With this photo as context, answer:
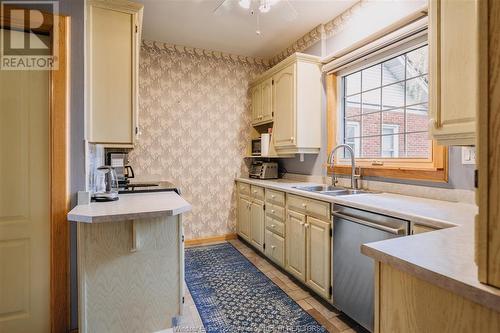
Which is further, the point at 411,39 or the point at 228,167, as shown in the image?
the point at 228,167

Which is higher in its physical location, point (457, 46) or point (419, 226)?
point (457, 46)

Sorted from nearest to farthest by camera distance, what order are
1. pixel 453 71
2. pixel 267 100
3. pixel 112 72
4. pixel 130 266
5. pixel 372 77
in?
1. pixel 453 71
2. pixel 130 266
3. pixel 112 72
4. pixel 372 77
5. pixel 267 100

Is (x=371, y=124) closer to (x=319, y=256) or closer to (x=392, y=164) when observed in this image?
(x=392, y=164)

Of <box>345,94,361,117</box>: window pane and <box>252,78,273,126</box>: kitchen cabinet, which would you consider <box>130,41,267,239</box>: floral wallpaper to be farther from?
<box>345,94,361,117</box>: window pane

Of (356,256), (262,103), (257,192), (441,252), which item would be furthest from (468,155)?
(262,103)

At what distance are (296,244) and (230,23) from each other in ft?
8.22

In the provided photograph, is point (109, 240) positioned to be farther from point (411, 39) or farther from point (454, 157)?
point (411, 39)

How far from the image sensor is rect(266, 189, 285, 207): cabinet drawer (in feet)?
9.06

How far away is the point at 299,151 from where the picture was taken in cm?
306

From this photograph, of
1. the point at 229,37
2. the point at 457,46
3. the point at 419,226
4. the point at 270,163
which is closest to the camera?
the point at 457,46

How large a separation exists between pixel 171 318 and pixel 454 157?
2.19 metres

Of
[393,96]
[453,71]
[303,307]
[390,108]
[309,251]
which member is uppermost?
[393,96]

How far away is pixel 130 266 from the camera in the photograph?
170 cm

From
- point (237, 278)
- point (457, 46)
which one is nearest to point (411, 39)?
point (457, 46)
